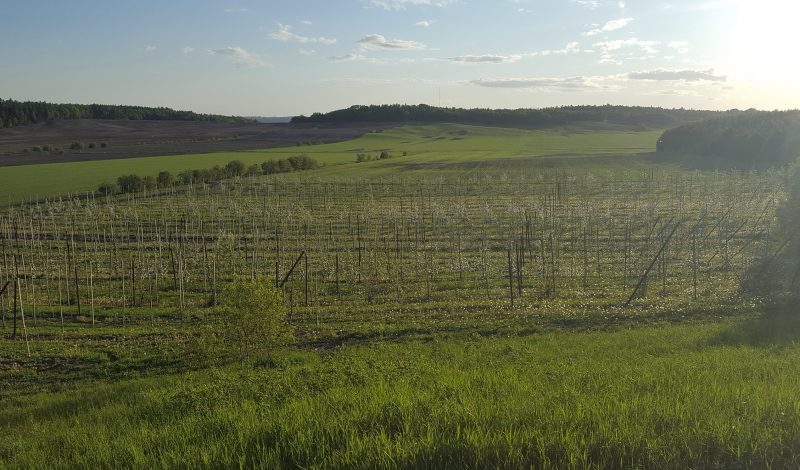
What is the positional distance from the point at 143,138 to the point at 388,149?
54382 mm

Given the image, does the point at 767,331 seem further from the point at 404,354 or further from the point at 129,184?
the point at 129,184

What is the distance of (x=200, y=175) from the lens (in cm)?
7962

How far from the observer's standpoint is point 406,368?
1327 centimetres

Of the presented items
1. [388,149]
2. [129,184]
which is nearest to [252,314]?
[129,184]

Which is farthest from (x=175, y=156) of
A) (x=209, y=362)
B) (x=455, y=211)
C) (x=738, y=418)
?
(x=738, y=418)

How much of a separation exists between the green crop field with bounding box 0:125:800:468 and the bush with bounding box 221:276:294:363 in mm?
69

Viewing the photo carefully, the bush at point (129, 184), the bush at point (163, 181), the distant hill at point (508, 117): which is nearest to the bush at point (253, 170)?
the bush at point (163, 181)

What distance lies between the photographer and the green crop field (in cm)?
647

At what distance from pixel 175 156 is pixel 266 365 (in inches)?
3741

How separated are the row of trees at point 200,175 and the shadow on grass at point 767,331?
199ft

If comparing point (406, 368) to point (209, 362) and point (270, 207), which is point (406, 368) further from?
point (270, 207)

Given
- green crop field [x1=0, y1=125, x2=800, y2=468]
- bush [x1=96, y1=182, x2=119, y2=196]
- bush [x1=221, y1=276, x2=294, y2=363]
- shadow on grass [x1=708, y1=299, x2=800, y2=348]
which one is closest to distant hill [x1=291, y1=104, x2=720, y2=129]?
bush [x1=96, y1=182, x2=119, y2=196]

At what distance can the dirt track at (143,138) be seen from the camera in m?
107

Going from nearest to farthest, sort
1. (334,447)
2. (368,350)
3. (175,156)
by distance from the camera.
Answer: (334,447) → (368,350) → (175,156)
